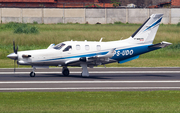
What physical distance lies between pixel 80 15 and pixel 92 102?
7108 centimetres

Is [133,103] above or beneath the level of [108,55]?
beneath

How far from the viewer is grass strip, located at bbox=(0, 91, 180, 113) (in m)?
10.8

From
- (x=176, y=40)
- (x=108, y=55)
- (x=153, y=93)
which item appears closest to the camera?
(x=153, y=93)

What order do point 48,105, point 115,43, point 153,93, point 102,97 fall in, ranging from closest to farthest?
point 48,105
point 102,97
point 153,93
point 115,43

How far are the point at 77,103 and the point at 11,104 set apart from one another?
2.44 metres

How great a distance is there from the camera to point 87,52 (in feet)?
71.4

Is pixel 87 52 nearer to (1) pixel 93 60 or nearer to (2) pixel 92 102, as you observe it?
(1) pixel 93 60

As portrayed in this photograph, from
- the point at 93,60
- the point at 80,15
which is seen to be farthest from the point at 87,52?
the point at 80,15

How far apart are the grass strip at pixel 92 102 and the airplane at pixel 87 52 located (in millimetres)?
6432

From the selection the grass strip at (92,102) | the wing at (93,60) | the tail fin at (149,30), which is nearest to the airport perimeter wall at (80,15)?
the tail fin at (149,30)

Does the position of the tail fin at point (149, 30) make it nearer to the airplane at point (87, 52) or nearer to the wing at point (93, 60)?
the airplane at point (87, 52)

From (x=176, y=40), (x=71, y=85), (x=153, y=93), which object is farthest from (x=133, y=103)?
(x=176, y=40)

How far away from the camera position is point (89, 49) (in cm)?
2180

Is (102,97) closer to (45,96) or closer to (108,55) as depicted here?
(45,96)
